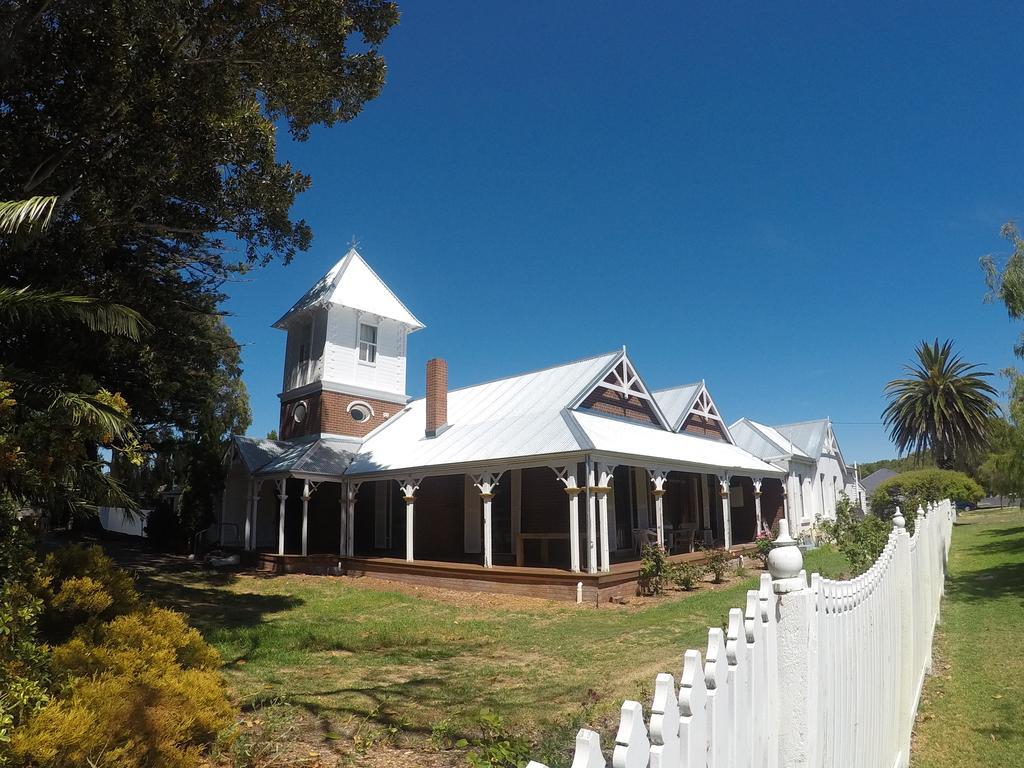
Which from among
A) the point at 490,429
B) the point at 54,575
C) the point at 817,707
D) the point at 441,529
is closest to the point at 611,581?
the point at 490,429

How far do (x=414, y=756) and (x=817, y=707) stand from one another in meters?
3.53

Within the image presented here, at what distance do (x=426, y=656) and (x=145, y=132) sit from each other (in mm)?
8973

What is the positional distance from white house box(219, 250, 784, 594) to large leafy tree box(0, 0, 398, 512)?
778 cm

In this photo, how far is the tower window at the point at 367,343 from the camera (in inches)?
981

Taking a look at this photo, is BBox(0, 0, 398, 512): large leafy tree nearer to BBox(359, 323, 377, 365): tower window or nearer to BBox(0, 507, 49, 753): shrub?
BBox(0, 507, 49, 753): shrub

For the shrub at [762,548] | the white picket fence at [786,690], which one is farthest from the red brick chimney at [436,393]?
the white picket fence at [786,690]

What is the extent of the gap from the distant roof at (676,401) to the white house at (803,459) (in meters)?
5.13

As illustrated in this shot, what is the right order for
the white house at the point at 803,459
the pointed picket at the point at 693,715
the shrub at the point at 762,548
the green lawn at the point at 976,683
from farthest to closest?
the white house at the point at 803,459
the shrub at the point at 762,548
the green lawn at the point at 976,683
the pointed picket at the point at 693,715

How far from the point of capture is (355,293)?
25328 millimetres

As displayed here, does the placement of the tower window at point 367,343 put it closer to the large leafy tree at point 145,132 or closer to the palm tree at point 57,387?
the large leafy tree at point 145,132

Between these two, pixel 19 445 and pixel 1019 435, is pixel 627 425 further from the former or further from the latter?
pixel 19 445

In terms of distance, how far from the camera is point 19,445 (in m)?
6.27

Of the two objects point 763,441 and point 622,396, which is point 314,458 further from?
point 763,441

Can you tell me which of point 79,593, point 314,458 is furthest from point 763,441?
point 79,593
